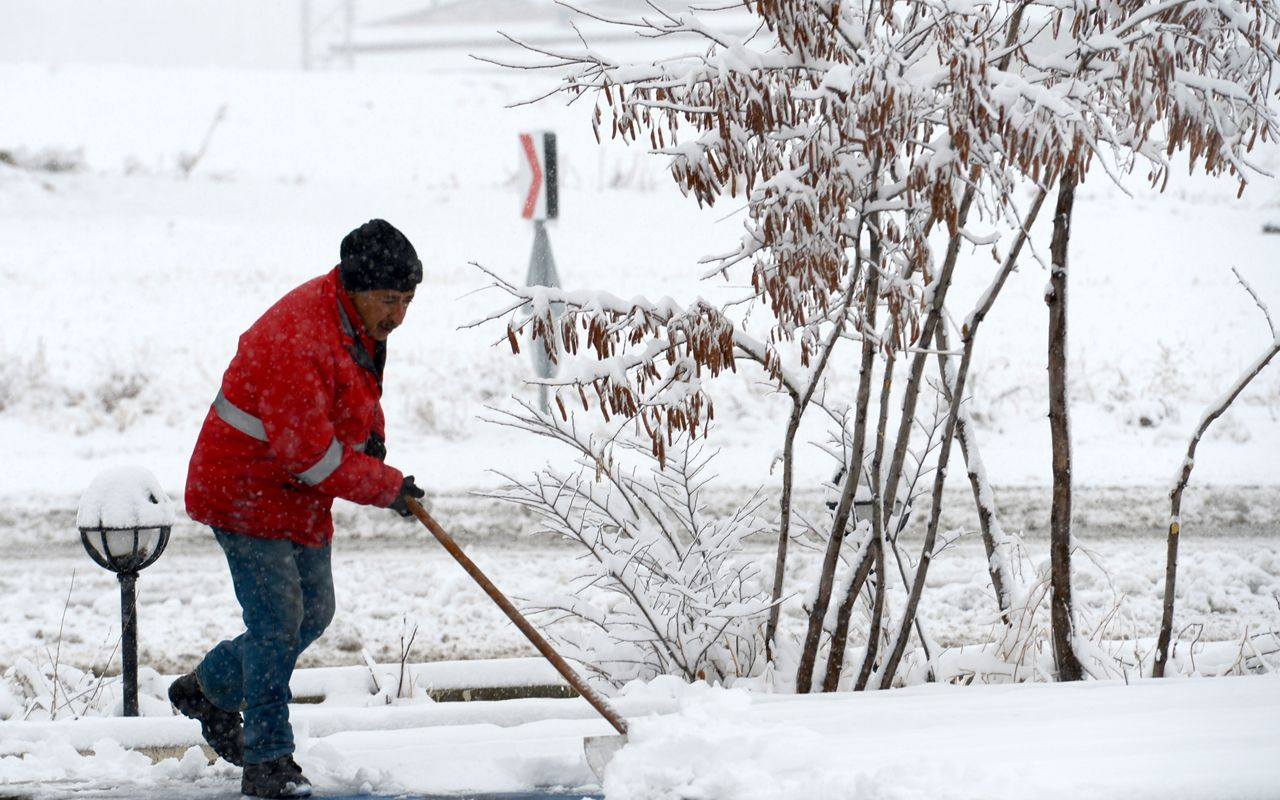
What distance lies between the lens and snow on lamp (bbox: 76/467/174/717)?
12.4 feet

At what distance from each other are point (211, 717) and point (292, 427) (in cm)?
98

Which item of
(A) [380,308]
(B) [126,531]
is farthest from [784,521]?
(B) [126,531]

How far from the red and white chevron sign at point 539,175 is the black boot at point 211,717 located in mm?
5347

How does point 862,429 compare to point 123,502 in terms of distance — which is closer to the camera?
point 862,429

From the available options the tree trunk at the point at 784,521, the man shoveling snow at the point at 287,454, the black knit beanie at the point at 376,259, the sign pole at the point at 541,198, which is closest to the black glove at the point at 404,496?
the man shoveling snow at the point at 287,454

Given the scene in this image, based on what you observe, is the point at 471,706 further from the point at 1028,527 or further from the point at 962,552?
the point at 1028,527

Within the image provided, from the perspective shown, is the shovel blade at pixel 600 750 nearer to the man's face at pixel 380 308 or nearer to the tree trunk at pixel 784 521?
the tree trunk at pixel 784 521

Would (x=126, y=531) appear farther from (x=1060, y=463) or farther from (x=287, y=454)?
(x=1060, y=463)

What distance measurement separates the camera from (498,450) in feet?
29.3

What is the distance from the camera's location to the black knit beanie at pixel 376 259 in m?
2.98

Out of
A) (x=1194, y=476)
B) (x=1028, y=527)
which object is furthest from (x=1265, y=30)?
(x=1194, y=476)

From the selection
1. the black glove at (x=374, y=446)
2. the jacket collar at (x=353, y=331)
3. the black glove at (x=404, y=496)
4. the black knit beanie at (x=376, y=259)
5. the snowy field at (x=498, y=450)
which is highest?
the black knit beanie at (x=376, y=259)

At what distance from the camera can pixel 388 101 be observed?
27.3 metres

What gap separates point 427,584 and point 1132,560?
361cm
